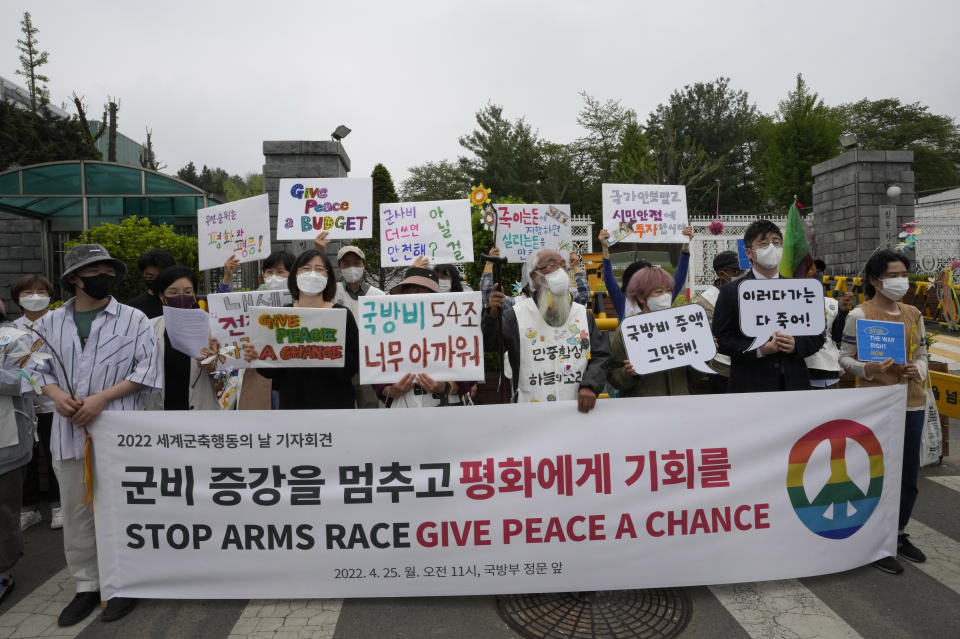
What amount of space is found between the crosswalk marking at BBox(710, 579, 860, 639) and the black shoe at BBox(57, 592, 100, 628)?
11.0ft

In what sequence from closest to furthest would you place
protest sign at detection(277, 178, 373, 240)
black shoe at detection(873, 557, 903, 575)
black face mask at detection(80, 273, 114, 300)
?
1. black face mask at detection(80, 273, 114, 300)
2. black shoe at detection(873, 557, 903, 575)
3. protest sign at detection(277, 178, 373, 240)

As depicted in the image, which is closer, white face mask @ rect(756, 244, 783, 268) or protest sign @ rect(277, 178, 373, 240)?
white face mask @ rect(756, 244, 783, 268)

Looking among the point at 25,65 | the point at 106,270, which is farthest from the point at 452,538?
the point at 25,65

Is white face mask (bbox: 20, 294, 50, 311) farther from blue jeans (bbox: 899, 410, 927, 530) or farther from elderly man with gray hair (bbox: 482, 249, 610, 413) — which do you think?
blue jeans (bbox: 899, 410, 927, 530)

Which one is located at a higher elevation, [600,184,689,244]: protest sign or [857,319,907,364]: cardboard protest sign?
[600,184,689,244]: protest sign

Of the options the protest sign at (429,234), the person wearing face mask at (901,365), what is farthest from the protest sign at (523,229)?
the person wearing face mask at (901,365)

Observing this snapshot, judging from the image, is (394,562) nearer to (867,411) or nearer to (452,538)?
(452,538)

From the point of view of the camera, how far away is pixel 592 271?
1162 cm

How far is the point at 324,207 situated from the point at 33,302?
239 centimetres

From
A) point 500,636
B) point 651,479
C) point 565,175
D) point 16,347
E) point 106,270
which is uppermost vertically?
point 565,175

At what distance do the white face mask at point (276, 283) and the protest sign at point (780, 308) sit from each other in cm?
320

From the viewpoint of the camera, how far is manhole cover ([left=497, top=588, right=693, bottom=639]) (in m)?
2.79

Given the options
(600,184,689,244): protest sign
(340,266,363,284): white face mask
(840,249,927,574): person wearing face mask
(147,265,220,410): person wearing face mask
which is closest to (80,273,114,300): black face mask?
(147,265,220,410): person wearing face mask

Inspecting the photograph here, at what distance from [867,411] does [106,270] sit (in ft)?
14.4
